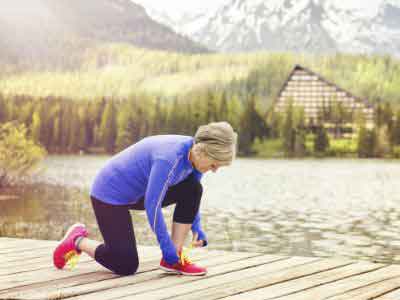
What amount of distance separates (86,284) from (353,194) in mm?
15473

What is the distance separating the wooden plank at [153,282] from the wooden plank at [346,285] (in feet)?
1.38

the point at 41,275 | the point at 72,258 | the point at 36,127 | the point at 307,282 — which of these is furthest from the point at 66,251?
the point at 36,127

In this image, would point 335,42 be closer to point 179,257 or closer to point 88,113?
point 88,113

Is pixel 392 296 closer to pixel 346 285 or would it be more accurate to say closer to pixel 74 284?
pixel 346 285

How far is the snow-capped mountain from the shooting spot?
4781 cm

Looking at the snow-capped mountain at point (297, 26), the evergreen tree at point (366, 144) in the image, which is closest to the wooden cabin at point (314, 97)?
the evergreen tree at point (366, 144)

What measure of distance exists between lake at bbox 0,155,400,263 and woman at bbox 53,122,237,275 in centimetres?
540

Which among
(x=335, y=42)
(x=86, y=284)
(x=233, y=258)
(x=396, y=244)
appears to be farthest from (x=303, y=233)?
(x=335, y=42)

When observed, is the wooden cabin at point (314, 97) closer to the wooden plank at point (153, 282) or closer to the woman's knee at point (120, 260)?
the wooden plank at point (153, 282)

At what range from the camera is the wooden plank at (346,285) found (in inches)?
96.1

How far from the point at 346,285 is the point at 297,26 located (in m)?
50.9

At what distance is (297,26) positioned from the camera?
52219 mm

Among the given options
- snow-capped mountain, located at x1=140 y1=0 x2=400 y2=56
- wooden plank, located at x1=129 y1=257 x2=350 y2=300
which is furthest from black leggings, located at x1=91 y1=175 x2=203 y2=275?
snow-capped mountain, located at x1=140 y1=0 x2=400 y2=56

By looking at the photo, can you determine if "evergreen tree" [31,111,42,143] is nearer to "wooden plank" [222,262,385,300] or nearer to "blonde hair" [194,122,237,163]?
"wooden plank" [222,262,385,300]
